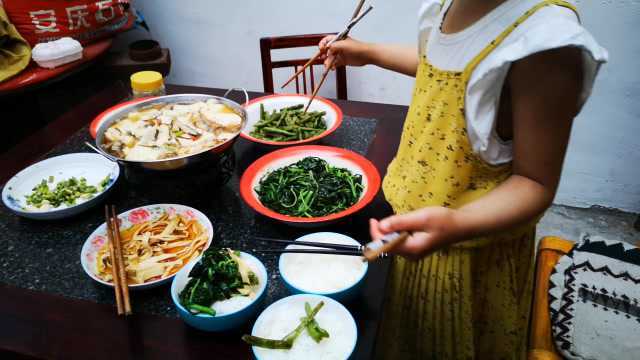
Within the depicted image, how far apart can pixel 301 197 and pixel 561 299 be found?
3.56ft

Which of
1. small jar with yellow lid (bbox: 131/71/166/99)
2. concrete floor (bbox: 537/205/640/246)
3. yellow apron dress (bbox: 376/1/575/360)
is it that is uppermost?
small jar with yellow lid (bbox: 131/71/166/99)

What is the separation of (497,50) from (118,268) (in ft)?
3.91

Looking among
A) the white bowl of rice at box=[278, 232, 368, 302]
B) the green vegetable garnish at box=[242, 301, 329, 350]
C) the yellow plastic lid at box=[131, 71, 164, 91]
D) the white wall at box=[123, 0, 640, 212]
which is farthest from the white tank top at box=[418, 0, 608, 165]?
the white wall at box=[123, 0, 640, 212]

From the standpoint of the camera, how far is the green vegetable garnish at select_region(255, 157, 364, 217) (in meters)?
1.56

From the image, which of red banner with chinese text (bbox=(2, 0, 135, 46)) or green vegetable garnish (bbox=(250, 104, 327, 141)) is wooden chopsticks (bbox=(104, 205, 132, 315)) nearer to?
green vegetable garnish (bbox=(250, 104, 327, 141))

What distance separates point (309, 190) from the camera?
1.61 meters

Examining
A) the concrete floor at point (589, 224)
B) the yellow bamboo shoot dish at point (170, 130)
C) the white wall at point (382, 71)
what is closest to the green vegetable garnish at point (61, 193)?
the yellow bamboo shoot dish at point (170, 130)

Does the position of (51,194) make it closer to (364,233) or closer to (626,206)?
(364,233)

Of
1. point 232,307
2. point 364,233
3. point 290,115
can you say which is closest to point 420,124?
point 364,233

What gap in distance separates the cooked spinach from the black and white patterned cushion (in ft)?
3.88

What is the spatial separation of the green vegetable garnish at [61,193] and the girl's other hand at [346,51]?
1.05m

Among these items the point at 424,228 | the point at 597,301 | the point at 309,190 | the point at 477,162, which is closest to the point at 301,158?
the point at 309,190

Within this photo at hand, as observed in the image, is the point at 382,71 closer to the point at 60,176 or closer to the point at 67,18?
the point at 67,18

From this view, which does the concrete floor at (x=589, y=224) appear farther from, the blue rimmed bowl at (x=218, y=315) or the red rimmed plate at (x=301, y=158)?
the blue rimmed bowl at (x=218, y=315)
